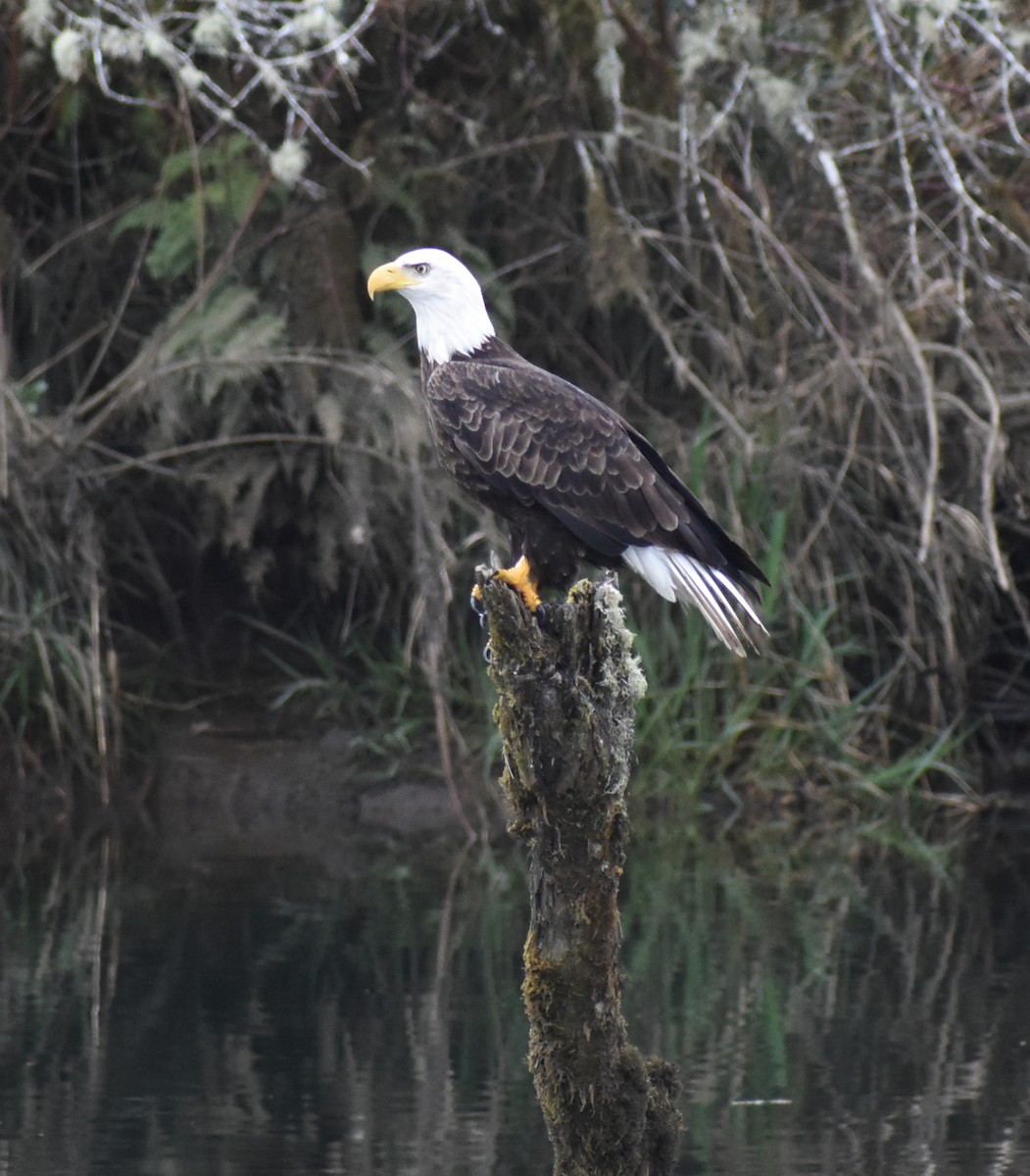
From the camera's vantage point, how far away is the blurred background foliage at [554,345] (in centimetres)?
744

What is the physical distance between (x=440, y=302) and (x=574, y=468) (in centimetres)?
73

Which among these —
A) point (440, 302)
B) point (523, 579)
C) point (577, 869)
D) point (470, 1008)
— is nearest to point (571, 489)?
point (523, 579)

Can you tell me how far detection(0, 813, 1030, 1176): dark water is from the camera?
4.53 m

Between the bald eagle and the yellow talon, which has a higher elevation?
the bald eagle

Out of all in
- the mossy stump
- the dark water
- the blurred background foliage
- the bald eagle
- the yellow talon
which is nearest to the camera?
the mossy stump

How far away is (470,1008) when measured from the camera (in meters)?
5.62

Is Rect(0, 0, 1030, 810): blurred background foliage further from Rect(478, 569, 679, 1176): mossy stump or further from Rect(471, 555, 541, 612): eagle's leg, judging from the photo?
Rect(478, 569, 679, 1176): mossy stump

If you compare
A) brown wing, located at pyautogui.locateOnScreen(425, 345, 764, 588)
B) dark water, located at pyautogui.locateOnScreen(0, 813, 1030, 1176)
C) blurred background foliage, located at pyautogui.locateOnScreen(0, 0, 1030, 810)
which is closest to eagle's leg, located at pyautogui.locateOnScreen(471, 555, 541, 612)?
brown wing, located at pyautogui.locateOnScreen(425, 345, 764, 588)

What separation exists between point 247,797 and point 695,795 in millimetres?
1939

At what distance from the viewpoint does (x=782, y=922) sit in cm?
632

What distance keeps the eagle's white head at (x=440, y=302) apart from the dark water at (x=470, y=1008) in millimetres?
1980

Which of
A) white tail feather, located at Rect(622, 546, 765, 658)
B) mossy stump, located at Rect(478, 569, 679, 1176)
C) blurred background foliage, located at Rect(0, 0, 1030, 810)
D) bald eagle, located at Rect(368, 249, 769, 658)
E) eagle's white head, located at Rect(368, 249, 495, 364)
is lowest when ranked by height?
mossy stump, located at Rect(478, 569, 679, 1176)

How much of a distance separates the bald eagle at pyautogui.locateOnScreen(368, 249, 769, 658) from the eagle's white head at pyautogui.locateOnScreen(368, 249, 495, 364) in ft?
0.57

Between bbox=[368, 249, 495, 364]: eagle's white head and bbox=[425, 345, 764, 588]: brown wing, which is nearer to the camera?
bbox=[425, 345, 764, 588]: brown wing
